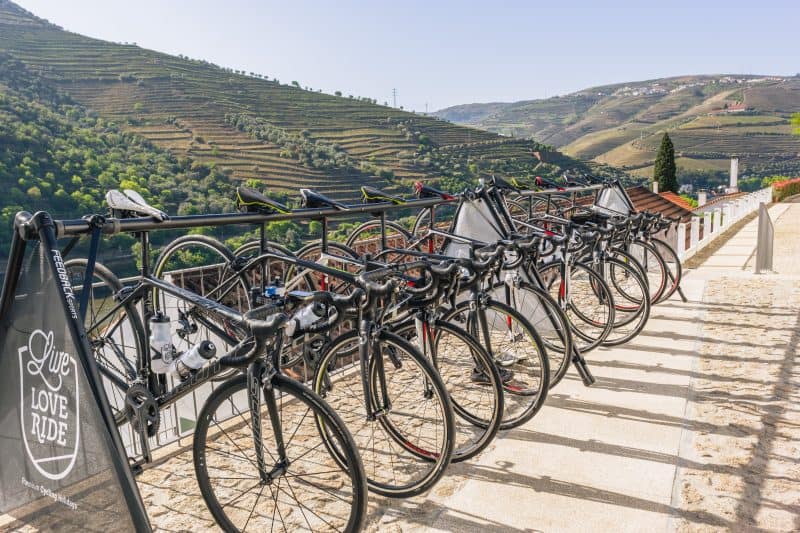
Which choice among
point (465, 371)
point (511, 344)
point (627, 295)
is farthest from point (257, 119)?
point (465, 371)

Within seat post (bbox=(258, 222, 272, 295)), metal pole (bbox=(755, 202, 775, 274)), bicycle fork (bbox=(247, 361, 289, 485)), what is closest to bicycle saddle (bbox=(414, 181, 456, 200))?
seat post (bbox=(258, 222, 272, 295))

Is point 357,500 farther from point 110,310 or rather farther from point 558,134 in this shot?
point 558,134

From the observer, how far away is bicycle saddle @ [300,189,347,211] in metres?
3.38

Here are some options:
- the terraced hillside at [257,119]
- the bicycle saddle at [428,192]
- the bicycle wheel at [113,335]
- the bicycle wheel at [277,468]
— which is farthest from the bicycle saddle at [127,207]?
the terraced hillside at [257,119]

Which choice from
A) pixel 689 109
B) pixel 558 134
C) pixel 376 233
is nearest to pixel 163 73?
pixel 376 233

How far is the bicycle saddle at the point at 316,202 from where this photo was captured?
338cm

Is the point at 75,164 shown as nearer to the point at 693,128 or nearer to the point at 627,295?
the point at 627,295

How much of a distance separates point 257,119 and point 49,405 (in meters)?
85.9

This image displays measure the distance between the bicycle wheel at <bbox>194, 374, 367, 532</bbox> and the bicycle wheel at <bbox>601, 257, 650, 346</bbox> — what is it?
2694 millimetres

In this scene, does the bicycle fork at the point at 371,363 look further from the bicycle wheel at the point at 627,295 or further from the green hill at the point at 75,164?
the green hill at the point at 75,164

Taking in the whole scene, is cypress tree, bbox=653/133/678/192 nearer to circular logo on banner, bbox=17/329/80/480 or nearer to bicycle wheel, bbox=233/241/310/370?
bicycle wheel, bbox=233/241/310/370

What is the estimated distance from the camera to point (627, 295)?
508cm

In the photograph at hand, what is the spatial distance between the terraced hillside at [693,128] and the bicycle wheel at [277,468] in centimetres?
10435

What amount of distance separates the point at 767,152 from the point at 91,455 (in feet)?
400
